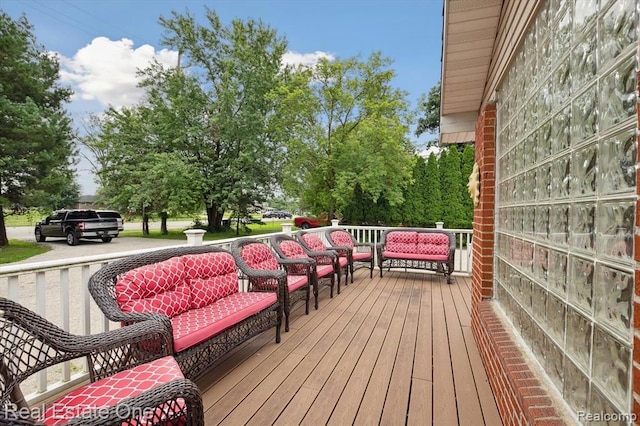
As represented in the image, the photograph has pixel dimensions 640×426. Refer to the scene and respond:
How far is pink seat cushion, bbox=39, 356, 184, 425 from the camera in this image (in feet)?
4.26

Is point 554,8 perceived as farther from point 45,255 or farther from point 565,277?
point 45,255

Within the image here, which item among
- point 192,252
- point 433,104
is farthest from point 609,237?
point 433,104

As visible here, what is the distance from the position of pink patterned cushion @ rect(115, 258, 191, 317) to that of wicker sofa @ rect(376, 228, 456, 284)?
423 centimetres

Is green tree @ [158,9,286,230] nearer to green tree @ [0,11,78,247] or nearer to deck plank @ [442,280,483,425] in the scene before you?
green tree @ [0,11,78,247]

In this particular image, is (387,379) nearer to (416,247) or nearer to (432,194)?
(416,247)

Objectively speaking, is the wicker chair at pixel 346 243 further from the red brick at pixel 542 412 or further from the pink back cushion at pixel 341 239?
the red brick at pixel 542 412

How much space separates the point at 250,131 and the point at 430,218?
26.8 feet

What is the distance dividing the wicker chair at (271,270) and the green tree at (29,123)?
11517 mm

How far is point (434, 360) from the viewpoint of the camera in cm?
271

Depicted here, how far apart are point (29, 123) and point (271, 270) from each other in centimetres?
1222

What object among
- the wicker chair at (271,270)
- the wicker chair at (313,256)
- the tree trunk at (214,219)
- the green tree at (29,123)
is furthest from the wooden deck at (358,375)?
the tree trunk at (214,219)

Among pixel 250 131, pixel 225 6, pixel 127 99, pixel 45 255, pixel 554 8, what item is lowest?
pixel 45 255

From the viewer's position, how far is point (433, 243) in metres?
6.15

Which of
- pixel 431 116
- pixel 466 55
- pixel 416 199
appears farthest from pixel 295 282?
pixel 431 116
